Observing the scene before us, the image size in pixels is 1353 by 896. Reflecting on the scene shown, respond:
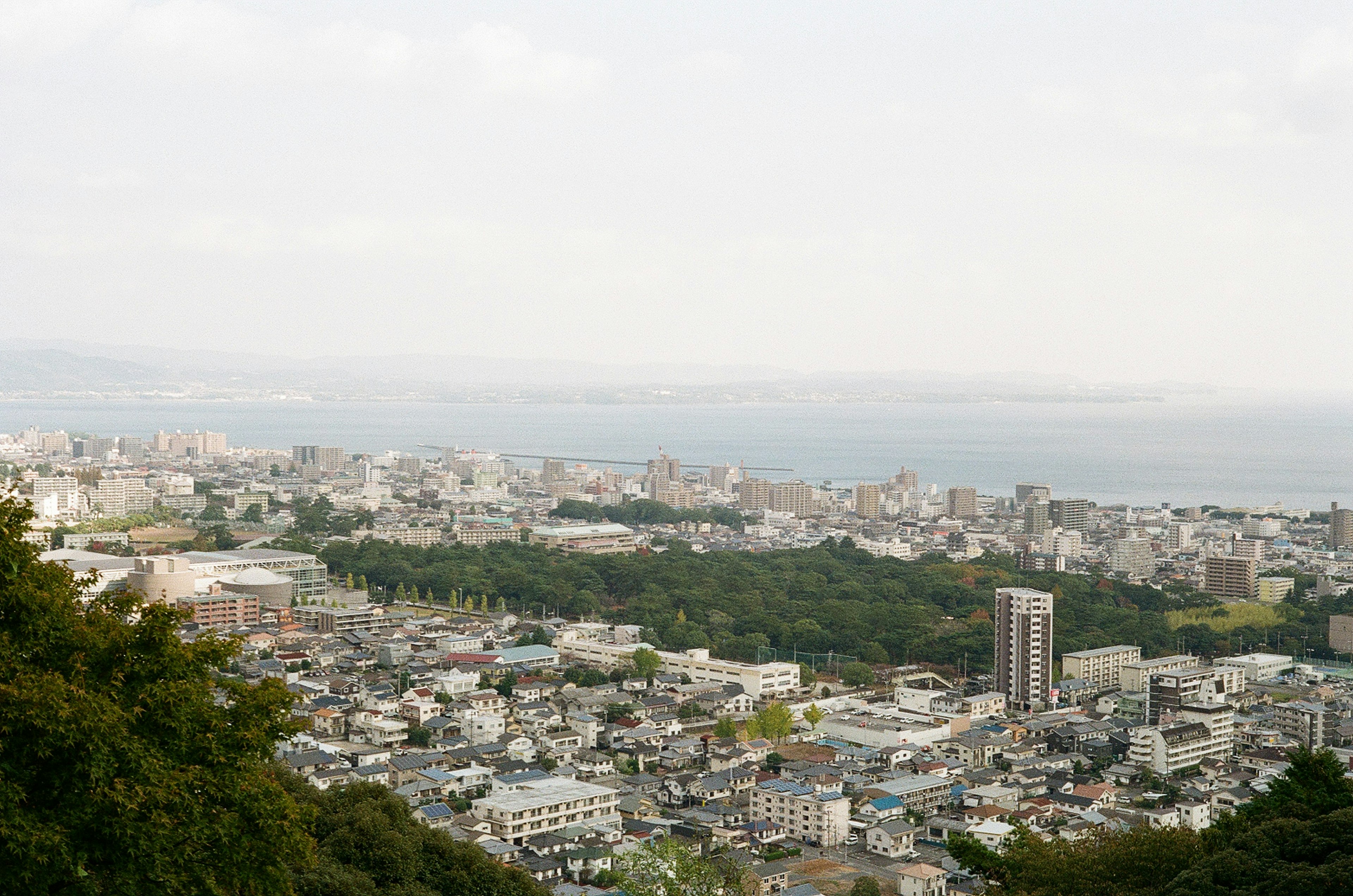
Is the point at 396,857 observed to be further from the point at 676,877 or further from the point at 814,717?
the point at 814,717

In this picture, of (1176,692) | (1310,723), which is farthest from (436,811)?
(1310,723)

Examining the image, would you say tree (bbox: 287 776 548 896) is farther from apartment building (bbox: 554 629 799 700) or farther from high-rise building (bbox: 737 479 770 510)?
high-rise building (bbox: 737 479 770 510)

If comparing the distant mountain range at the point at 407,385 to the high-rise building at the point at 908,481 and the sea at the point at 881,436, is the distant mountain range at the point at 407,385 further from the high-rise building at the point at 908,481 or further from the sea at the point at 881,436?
the high-rise building at the point at 908,481

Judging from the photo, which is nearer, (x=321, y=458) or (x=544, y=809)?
(x=544, y=809)

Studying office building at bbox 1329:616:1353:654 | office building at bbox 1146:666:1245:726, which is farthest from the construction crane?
office building at bbox 1146:666:1245:726

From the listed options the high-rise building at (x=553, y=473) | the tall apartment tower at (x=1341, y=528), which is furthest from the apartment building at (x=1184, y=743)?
the high-rise building at (x=553, y=473)
